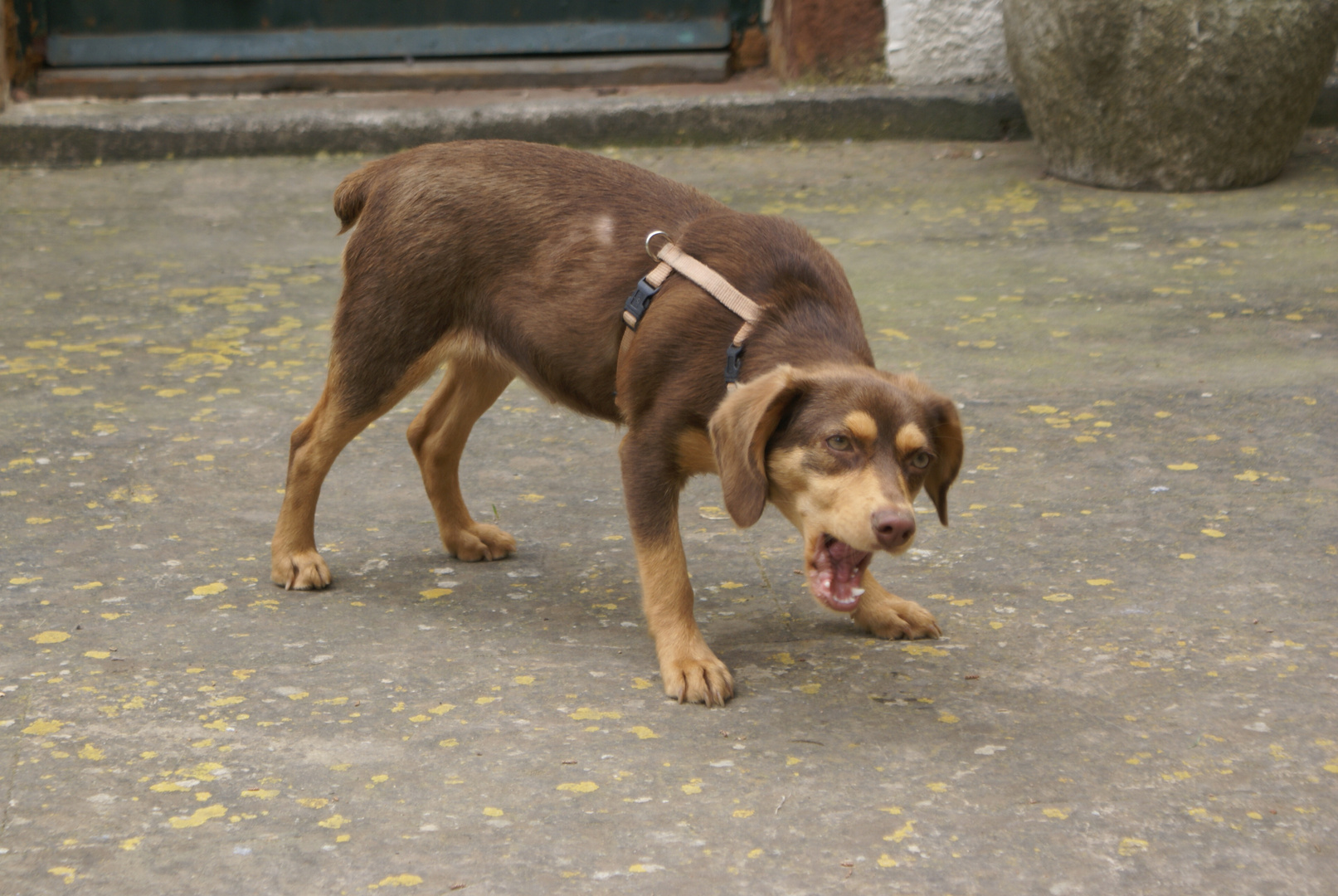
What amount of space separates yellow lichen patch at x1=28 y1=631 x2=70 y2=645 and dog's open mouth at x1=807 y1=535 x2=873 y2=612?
187cm

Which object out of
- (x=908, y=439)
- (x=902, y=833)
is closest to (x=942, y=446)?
(x=908, y=439)

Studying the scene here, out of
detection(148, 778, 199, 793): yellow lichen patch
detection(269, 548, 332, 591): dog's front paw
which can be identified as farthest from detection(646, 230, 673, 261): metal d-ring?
detection(148, 778, 199, 793): yellow lichen patch

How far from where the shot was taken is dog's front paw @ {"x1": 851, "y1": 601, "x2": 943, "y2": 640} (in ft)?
12.1

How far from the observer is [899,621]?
3697 millimetres

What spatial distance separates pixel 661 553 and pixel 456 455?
993 mm

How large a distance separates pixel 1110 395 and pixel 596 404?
93.7 inches

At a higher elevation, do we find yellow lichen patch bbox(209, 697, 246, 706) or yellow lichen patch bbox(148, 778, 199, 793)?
yellow lichen patch bbox(148, 778, 199, 793)

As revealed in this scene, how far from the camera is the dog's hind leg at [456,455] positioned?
165 inches

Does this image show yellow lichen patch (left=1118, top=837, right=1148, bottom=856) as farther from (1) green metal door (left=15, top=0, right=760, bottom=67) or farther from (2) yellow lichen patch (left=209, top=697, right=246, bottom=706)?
(1) green metal door (left=15, top=0, right=760, bottom=67)

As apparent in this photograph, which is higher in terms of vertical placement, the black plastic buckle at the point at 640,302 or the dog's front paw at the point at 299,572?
the black plastic buckle at the point at 640,302

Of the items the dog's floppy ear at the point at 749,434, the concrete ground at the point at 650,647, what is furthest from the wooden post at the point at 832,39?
the dog's floppy ear at the point at 749,434

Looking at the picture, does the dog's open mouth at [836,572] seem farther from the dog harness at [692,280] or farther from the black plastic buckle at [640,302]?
the black plastic buckle at [640,302]

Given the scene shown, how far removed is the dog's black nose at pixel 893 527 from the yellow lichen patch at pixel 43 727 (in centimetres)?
183

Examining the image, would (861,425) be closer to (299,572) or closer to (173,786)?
(173,786)
